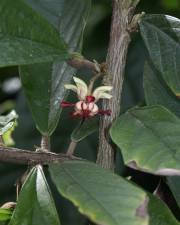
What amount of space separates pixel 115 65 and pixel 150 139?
19cm

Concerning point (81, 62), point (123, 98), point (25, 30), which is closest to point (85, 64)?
point (81, 62)

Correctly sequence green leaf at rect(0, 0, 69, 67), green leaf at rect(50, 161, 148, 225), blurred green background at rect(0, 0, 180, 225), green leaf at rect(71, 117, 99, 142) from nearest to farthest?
green leaf at rect(50, 161, 148, 225), green leaf at rect(0, 0, 69, 67), green leaf at rect(71, 117, 99, 142), blurred green background at rect(0, 0, 180, 225)

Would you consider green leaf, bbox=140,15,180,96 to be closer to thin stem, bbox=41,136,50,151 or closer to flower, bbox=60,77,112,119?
flower, bbox=60,77,112,119

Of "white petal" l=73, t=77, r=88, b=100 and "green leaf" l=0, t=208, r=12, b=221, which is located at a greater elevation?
"white petal" l=73, t=77, r=88, b=100

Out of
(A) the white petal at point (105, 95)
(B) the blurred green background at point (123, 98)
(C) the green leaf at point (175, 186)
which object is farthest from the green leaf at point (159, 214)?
(B) the blurred green background at point (123, 98)

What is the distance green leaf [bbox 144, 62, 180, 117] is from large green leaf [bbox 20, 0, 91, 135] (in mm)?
136

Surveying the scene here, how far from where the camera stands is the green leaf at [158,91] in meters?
1.06

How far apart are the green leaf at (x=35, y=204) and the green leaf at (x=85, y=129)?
11 centimetres

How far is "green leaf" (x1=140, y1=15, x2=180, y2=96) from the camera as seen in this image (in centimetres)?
101

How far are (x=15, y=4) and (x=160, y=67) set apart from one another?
27 cm

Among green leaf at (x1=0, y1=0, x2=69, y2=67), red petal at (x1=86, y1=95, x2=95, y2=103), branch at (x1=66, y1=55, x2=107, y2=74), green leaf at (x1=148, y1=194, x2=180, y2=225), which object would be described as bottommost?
green leaf at (x1=148, y1=194, x2=180, y2=225)

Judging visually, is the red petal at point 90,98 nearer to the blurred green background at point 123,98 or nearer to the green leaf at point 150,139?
the green leaf at point 150,139

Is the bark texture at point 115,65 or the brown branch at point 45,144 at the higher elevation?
the bark texture at point 115,65

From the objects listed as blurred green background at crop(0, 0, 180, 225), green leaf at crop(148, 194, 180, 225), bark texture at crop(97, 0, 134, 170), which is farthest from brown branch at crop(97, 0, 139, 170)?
blurred green background at crop(0, 0, 180, 225)
